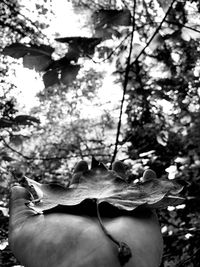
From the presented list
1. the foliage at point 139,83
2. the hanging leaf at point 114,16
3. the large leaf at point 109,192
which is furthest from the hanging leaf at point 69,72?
the large leaf at point 109,192

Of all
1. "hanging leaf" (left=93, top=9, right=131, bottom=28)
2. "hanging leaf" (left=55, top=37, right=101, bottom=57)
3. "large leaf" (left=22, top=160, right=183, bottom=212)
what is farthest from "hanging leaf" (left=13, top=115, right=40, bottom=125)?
"large leaf" (left=22, top=160, right=183, bottom=212)

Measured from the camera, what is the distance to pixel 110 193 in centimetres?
74

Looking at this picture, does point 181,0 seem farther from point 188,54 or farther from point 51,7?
point 51,7

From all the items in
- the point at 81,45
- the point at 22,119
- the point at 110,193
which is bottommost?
the point at 110,193

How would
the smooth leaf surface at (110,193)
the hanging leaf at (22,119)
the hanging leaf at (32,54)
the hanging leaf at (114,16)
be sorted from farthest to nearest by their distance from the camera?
the hanging leaf at (22,119), the hanging leaf at (114,16), the hanging leaf at (32,54), the smooth leaf surface at (110,193)

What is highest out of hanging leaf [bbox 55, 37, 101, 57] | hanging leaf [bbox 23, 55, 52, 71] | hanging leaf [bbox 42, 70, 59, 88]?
hanging leaf [bbox 55, 37, 101, 57]

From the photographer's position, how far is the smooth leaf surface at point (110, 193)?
680 mm

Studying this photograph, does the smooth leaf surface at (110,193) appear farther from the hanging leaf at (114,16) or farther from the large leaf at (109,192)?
the hanging leaf at (114,16)

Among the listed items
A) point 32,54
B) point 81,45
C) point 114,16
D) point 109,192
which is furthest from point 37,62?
point 109,192

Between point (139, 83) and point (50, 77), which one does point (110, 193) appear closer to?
point (50, 77)

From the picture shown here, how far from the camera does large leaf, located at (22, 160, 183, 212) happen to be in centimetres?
68

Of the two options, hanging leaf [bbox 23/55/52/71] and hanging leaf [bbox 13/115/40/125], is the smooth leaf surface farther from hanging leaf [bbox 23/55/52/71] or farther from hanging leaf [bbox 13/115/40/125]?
hanging leaf [bbox 13/115/40/125]

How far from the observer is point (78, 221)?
709 millimetres

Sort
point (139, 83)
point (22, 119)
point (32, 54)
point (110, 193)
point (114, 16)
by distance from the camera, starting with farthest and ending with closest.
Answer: point (139, 83)
point (22, 119)
point (114, 16)
point (32, 54)
point (110, 193)
